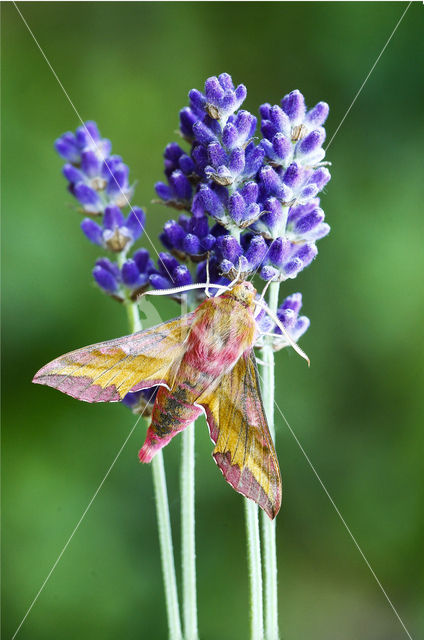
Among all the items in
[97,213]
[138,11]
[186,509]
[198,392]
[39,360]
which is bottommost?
[186,509]

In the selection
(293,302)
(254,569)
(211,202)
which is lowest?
(254,569)

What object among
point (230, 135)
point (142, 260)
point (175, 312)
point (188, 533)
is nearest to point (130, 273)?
point (142, 260)

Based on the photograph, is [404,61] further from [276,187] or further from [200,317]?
[200,317]

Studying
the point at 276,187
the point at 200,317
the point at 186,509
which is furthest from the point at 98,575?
the point at 276,187

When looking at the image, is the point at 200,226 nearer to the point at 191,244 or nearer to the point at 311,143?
the point at 191,244

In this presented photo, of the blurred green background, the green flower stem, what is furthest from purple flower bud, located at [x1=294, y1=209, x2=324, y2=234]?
the blurred green background

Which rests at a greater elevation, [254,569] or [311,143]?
[311,143]
